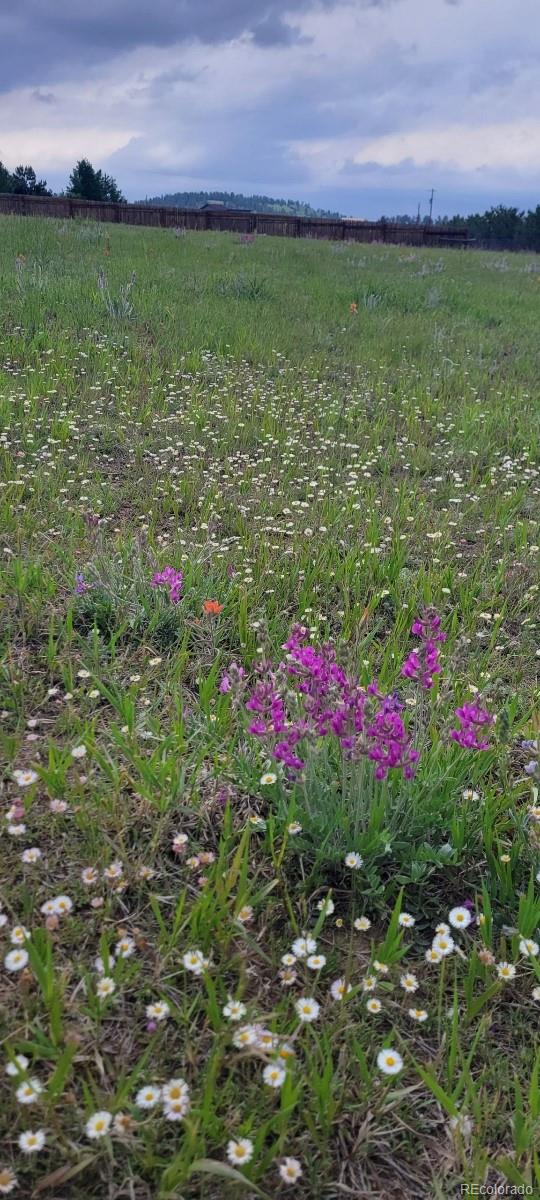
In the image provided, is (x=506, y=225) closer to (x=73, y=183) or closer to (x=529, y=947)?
→ (x=73, y=183)

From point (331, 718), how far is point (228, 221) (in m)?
31.6

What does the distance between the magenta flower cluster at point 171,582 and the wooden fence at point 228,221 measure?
26339 mm

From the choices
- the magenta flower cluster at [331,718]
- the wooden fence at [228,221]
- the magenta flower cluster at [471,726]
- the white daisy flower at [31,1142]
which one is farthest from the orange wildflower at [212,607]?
the wooden fence at [228,221]

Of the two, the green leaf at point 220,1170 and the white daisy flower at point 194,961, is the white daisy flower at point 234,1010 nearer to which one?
the white daisy flower at point 194,961

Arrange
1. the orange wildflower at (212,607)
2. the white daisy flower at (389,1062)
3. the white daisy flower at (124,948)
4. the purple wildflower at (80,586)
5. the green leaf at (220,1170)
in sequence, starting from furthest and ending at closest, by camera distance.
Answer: the purple wildflower at (80,586) → the orange wildflower at (212,607) → the white daisy flower at (124,948) → the white daisy flower at (389,1062) → the green leaf at (220,1170)

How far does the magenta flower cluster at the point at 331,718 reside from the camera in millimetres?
2141

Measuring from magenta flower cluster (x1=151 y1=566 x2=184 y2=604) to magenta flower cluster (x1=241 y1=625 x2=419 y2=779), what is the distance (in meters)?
1.07

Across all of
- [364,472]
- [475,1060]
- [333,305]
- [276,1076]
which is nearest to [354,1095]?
[276,1076]

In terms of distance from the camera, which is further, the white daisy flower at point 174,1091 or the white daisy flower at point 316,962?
the white daisy flower at point 316,962

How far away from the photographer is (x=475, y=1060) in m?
1.79

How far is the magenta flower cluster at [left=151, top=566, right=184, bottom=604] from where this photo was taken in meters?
3.36

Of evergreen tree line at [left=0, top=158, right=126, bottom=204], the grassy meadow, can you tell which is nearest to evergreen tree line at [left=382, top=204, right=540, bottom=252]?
evergreen tree line at [left=0, top=158, right=126, bottom=204]

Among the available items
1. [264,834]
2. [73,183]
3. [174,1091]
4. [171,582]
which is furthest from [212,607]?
[73,183]

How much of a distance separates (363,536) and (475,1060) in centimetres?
298
